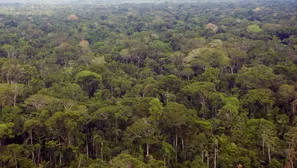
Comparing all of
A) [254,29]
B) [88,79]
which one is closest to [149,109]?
[88,79]

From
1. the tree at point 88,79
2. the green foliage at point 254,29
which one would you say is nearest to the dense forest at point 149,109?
the tree at point 88,79

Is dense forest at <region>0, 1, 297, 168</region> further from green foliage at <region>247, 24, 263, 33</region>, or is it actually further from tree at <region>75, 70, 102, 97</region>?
green foliage at <region>247, 24, 263, 33</region>

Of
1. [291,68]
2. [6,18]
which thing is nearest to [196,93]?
[291,68]

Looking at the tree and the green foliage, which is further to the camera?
the green foliage

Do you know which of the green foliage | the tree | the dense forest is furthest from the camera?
the green foliage

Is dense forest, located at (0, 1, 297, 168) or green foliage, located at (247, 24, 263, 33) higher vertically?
green foliage, located at (247, 24, 263, 33)

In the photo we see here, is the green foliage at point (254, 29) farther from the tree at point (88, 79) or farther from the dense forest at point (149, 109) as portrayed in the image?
the tree at point (88, 79)

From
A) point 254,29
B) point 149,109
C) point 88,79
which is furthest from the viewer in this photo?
point 254,29

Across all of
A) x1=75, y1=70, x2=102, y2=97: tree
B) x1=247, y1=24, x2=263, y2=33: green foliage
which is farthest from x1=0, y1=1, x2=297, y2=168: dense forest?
x1=247, y1=24, x2=263, y2=33: green foliage

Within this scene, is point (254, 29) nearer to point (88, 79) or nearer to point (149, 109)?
point (88, 79)

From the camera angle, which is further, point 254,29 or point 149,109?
point 254,29

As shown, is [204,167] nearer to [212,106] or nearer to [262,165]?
[262,165]

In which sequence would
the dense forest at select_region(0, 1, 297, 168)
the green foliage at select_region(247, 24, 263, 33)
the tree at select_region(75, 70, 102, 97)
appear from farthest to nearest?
the green foliage at select_region(247, 24, 263, 33) → the tree at select_region(75, 70, 102, 97) → the dense forest at select_region(0, 1, 297, 168)
